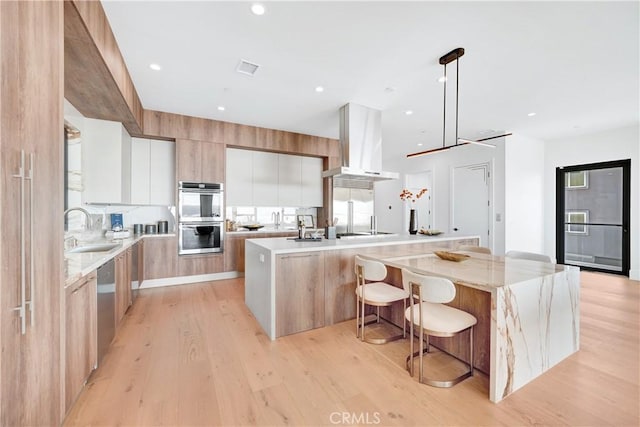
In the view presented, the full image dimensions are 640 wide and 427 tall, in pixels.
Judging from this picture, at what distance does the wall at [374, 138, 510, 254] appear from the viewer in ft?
17.1

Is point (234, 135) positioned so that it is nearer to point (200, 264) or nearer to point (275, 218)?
point (275, 218)

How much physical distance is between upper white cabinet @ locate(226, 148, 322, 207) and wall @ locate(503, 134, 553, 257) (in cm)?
367

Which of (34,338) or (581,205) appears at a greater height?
(581,205)

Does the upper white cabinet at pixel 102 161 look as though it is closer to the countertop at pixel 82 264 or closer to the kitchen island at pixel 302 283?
the countertop at pixel 82 264

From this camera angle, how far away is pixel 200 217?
448 centimetres

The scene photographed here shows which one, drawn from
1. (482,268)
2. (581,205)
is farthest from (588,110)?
(482,268)

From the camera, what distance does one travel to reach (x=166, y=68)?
2.87m

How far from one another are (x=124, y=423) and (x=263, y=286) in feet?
4.57

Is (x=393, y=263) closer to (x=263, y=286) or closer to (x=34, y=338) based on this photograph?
(x=263, y=286)

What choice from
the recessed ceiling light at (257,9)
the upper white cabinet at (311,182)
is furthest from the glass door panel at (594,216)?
the recessed ceiling light at (257,9)

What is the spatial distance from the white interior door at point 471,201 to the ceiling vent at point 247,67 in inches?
189

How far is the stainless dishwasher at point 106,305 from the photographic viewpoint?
79.4 inches

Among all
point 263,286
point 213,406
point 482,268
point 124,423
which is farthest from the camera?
point 263,286

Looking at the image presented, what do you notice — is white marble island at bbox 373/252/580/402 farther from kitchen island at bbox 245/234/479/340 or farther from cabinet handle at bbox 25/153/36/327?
cabinet handle at bbox 25/153/36/327
